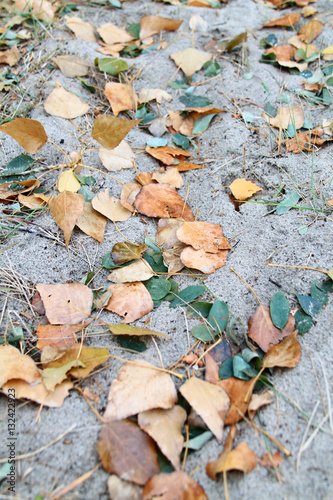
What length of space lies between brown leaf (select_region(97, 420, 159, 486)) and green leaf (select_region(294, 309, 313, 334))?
487 millimetres

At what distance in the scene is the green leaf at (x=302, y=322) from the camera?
3.09 ft

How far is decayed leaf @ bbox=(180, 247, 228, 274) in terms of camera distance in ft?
3.64

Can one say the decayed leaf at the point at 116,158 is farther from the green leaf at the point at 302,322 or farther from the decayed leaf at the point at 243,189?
the green leaf at the point at 302,322

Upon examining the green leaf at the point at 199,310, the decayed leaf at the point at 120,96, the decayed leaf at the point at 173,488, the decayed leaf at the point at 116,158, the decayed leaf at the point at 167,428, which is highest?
the decayed leaf at the point at 120,96

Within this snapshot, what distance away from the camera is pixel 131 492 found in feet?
2.38

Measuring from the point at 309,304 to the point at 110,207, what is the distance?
74 cm

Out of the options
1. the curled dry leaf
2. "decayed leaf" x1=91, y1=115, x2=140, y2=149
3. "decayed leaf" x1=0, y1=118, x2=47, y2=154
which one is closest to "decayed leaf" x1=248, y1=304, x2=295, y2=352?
"decayed leaf" x1=91, y1=115, x2=140, y2=149

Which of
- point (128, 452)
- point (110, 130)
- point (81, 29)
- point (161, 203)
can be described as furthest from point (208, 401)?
point (81, 29)

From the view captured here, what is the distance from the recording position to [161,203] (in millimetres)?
1272

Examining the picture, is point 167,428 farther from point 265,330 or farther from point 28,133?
point 28,133

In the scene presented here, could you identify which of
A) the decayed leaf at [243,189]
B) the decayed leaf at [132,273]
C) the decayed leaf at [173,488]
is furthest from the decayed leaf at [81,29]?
the decayed leaf at [173,488]

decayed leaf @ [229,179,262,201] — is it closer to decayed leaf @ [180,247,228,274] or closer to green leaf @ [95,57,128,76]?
decayed leaf @ [180,247,228,274]

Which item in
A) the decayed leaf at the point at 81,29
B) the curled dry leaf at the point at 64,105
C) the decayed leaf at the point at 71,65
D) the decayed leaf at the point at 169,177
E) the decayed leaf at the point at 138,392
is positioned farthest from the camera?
the decayed leaf at the point at 81,29

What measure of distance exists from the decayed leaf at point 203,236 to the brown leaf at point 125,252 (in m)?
0.14
